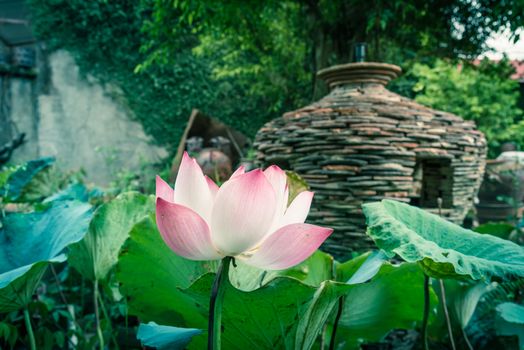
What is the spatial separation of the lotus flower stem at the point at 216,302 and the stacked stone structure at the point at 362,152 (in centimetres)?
79

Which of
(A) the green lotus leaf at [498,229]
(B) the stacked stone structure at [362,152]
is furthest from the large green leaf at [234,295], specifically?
(B) the stacked stone structure at [362,152]

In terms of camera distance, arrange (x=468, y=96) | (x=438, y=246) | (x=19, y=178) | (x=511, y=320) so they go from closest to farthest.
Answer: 1. (x=438, y=246)
2. (x=511, y=320)
3. (x=19, y=178)
4. (x=468, y=96)

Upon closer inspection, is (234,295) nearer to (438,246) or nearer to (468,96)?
(438,246)

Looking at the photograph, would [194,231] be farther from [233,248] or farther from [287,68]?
[287,68]

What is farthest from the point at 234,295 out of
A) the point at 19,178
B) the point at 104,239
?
the point at 19,178

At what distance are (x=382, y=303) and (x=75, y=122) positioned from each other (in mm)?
6174

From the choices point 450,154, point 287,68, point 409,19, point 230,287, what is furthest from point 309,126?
point 287,68

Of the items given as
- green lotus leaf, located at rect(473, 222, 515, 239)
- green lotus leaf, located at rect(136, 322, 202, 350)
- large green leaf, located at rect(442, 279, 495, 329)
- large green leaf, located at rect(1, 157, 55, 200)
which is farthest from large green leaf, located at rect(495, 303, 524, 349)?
large green leaf, located at rect(1, 157, 55, 200)

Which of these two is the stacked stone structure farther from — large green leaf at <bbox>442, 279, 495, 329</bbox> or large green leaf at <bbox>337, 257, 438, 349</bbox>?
large green leaf at <bbox>337, 257, 438, 349</bbox>

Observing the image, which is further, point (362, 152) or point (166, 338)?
point (362, 152)

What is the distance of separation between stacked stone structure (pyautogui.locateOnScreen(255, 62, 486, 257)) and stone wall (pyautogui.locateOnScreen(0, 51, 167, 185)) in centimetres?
506

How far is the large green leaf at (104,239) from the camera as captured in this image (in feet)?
1.98

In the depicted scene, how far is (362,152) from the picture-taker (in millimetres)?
1085

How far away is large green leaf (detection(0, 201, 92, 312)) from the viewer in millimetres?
477
